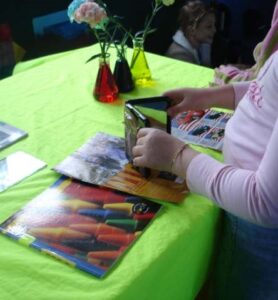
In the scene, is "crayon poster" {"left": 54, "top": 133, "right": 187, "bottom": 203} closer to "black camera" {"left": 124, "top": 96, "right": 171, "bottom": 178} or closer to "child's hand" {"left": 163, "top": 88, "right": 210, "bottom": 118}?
"black camera" {"left": 124, "top": 96, "right": 171, "bottom": 178}

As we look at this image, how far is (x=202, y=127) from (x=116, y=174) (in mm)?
318

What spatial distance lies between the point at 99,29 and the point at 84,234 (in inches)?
30.4

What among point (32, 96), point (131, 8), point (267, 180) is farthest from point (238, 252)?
point (131, 8)

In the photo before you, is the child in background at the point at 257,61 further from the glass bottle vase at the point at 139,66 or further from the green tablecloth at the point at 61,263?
the glass bottle vase at the point at 139,66

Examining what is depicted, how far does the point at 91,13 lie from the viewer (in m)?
1.16

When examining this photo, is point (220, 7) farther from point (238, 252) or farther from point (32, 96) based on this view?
point (238, 252)

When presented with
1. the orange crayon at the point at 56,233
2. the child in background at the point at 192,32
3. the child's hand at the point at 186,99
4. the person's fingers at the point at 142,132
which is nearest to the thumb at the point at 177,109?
the child's hand at the point at 186,99

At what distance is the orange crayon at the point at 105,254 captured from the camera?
27.8 inches

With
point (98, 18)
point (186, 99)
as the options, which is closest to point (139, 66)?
point (98, 18)

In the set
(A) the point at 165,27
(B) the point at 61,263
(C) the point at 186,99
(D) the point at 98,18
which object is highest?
(D) the point at 98,18

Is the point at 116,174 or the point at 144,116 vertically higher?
the point at 144,116

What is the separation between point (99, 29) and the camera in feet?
4.34

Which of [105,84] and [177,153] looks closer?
[177,153]

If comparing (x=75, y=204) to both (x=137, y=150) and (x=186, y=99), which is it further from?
(x=186, y=99)
